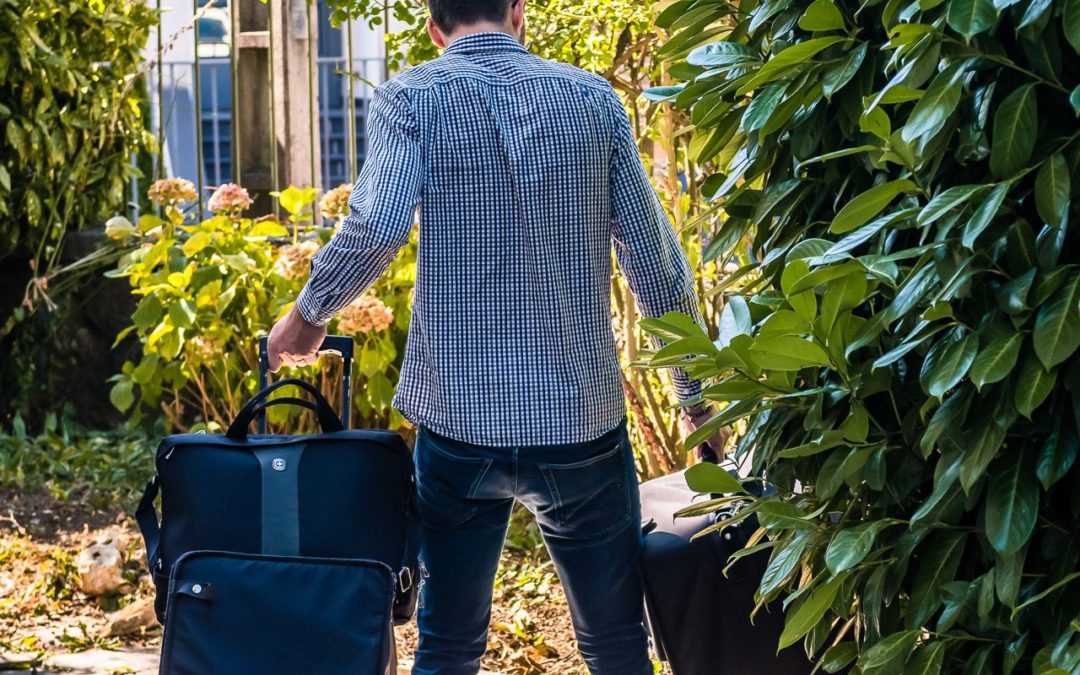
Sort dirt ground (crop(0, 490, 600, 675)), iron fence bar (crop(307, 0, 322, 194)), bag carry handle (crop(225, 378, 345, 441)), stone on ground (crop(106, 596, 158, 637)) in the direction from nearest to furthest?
bag carry handle (crop(225, 378, 345, 441)), dirt ground (crop(0, 490, 600, 675)), stone on ground (crop(106, 596, 158, 637)), iron fence bar (crop(307, 0, 322, 194))

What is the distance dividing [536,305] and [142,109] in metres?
4.22

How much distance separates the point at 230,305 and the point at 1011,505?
335 centimetres

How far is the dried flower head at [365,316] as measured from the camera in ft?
12.7

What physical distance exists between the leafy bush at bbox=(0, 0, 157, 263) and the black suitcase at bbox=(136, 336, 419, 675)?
3364mm

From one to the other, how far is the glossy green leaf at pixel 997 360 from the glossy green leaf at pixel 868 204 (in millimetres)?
181

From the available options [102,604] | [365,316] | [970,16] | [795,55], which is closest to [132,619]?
[102,604]

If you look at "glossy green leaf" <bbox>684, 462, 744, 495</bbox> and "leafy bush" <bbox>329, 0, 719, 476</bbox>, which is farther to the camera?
"leafy bush" <bbox>329, 0, 719, 476</bbox>

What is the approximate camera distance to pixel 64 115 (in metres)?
5.26

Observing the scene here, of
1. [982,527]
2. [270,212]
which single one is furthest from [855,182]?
[270,212]

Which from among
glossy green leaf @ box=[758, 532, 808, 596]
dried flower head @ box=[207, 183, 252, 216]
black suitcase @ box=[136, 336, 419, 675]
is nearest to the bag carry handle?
black suitcase @ box=[136, 336, 419, 675]

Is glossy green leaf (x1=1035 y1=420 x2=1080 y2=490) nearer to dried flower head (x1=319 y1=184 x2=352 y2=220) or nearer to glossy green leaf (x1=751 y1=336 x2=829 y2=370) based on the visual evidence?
glossy green leaf (x1=751 y1=336 x2=829 y2=370)

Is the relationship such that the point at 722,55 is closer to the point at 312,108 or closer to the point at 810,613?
the point at 810,613

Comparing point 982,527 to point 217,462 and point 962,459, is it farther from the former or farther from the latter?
point 217,462

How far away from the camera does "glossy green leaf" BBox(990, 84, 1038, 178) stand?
1241mm
